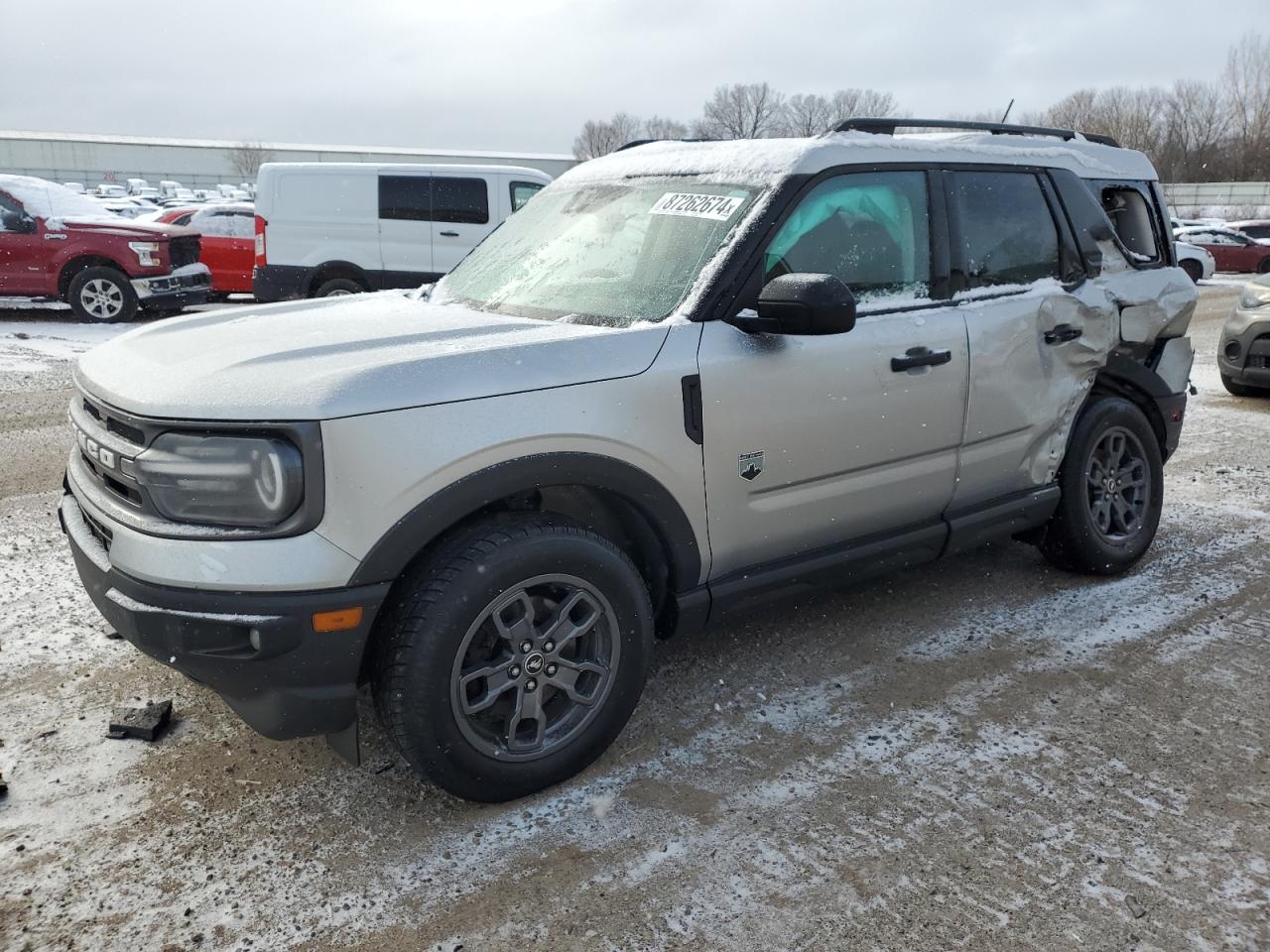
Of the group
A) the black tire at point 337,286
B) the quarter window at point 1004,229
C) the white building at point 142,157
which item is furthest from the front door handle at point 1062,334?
the white building at point 142,157

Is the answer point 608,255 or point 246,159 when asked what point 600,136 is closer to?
point 246,159

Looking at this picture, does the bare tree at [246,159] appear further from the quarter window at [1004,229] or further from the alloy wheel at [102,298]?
the quarter window at [1004,229]

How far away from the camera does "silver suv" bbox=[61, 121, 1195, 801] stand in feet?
8.19

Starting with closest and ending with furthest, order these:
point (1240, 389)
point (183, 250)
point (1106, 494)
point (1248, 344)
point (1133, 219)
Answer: point (1106, 494)
point (1133, 219)
point (1248, 344)
point (1240, 389)
point (183, 250)

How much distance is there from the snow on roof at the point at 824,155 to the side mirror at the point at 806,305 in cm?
56

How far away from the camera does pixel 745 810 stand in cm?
287

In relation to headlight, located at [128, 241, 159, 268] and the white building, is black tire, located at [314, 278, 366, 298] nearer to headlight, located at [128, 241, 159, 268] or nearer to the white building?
headlight, located at [128, 241, 159, 268]

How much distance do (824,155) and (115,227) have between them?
11485mm

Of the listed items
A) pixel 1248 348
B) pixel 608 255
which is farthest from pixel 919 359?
pixel 1248 348

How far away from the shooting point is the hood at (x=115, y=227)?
12.2m

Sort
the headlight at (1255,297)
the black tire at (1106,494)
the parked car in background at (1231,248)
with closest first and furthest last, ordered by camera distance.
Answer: the black tire at (1106,494)
the headlight at (1255,297)
the parked car in background at (1231,248)

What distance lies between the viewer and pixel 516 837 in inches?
108

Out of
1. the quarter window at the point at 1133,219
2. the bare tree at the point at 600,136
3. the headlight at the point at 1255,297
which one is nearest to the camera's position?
the quarter window at the point at 1133,219

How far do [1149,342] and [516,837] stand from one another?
11.9ft
